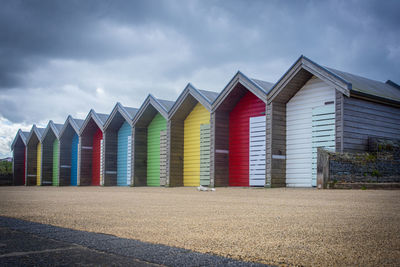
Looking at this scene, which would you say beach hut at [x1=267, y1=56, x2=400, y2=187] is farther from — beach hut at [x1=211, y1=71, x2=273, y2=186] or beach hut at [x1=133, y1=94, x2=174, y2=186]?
beach hut at [x1=133, y1=94, x2=174, y2=186]

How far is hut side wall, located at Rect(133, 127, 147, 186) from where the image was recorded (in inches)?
891

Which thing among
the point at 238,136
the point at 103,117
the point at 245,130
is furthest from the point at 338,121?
the point at 103,117

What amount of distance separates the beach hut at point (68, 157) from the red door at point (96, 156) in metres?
2.48

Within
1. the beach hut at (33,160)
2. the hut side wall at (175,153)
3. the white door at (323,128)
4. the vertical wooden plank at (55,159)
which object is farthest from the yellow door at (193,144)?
the beach hut at (33,160)

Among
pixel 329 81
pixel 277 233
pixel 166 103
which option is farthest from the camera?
pixel 166 103

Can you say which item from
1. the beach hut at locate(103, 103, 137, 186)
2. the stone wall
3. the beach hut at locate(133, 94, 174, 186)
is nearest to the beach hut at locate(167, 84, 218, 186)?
the beach hut at locate(133, 94, 174, 186)

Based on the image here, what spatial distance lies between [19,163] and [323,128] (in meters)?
29.9

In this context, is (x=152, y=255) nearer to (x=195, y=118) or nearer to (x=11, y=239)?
(x=11, y=239)

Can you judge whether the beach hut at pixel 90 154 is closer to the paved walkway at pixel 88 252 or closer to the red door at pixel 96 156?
the red door at pixel 96 156

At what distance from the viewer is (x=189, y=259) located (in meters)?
2.60

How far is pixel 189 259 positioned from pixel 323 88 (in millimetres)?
13284

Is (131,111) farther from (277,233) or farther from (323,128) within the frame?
(277,233)

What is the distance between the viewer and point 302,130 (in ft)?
50.7

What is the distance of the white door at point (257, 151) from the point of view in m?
17.0
